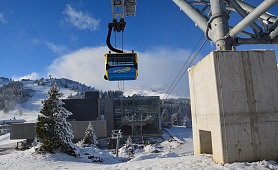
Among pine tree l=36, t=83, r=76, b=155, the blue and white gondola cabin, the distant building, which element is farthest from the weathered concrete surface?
the distant building

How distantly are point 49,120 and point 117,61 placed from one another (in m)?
11.5

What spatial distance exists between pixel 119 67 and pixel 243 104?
900 cm

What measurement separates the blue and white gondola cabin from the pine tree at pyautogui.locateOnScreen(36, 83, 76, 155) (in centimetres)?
1001

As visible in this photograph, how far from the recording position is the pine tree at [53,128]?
2091cm

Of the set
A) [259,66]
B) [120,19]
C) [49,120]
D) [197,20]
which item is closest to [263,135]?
[259,66]

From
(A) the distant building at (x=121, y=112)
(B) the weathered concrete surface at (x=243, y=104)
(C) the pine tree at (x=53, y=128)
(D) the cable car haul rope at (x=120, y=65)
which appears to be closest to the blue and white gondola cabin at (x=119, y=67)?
(D) the cable car haul rope at (x=120, y=65)

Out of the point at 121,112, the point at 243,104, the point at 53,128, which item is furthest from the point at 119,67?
the point at 121,112

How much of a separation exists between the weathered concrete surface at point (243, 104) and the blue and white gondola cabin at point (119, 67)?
8082 mm

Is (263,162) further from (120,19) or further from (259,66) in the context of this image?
(120,19)

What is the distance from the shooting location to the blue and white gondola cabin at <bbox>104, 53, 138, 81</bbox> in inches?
550

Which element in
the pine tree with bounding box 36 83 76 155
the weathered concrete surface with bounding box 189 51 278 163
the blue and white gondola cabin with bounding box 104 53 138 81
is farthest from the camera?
the pine tree with bounding box 36 83 76 155

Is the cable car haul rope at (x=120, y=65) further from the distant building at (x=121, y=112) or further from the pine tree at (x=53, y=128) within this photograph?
the distant building at (x=121, y=112)

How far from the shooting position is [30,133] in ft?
179

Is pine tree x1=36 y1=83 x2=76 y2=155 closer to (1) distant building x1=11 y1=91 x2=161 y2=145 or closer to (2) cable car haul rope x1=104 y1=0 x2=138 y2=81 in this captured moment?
(2) cable car haul rope x1=104 y1=0 x2=138 y2=81
